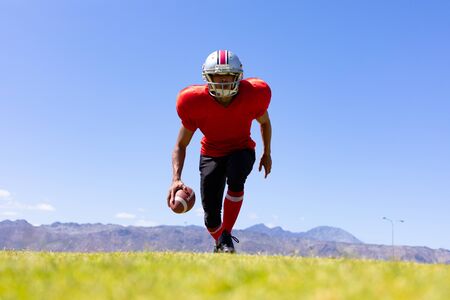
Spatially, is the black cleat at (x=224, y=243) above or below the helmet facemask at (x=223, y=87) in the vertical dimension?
below

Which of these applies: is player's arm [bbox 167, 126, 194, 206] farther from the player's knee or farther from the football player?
the player's knee

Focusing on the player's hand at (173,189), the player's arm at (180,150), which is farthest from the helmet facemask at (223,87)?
the player's hand at (173,189)

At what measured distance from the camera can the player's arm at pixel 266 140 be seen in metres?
12.9

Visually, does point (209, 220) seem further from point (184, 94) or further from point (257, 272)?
point (257, 272)

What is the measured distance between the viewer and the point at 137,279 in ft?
16.1

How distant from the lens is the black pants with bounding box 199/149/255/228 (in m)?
11.9

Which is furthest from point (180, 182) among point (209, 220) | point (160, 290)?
point (160, 290)

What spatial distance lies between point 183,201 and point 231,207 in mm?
1640

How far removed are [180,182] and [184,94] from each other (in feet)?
6.40

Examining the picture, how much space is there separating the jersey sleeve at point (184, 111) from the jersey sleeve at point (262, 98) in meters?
1.47

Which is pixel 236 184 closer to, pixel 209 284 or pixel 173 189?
pixel 173 189

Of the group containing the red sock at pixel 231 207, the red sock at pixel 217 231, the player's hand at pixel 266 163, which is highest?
the player's hand at pixel 266 163

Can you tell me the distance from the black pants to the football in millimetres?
1209

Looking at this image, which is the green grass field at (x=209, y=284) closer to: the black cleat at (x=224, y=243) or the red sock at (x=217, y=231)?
the black cleat at (x=224, y=243)
